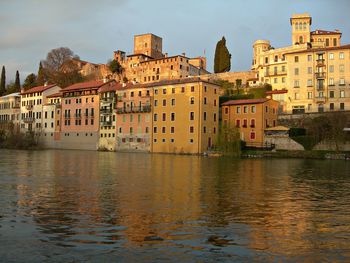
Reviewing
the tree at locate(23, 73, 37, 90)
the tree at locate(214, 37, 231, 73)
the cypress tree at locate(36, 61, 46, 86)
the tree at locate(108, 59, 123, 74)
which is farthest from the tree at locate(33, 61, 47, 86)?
the tree at locate(214, 37, 231, 73)

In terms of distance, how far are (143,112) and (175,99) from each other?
811 centimetres

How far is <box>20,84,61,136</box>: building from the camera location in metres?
100

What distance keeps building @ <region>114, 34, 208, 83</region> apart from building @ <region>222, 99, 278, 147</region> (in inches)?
1845

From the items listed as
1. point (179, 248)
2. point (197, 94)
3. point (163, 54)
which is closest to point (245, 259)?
point (179, 248)

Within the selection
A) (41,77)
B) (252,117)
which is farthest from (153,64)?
(252,117)

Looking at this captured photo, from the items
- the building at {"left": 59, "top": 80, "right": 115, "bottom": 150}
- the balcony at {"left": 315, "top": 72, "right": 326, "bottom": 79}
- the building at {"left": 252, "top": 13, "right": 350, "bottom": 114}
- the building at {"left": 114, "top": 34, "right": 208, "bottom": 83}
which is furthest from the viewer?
the building at {"left": 114, "top": 34, "right": 208, "bottom": 83}

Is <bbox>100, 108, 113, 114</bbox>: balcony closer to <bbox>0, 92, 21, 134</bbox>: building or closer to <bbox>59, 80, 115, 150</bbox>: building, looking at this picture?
<bbox>59, 80, 115, 150</bbox>: building

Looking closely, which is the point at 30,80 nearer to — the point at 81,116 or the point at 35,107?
the point at 35,107

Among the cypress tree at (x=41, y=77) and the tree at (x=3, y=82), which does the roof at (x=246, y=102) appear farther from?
the tree at (x=3, y=82)

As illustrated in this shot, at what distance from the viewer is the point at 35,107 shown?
102188 mm

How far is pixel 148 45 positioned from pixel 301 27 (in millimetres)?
60114

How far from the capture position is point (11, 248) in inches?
420

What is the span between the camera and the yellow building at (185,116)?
6988 centimetres

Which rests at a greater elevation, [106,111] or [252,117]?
[106,111]
